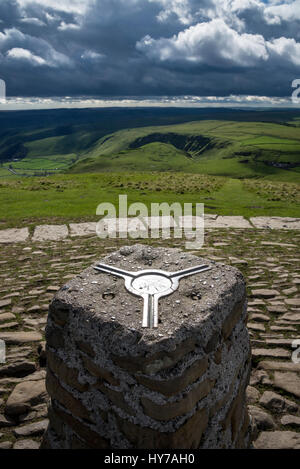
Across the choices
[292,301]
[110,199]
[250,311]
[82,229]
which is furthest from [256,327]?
[110,199]

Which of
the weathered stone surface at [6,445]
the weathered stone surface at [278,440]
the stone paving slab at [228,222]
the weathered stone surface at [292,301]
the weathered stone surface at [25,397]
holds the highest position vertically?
the stone paving slab at [228,222]

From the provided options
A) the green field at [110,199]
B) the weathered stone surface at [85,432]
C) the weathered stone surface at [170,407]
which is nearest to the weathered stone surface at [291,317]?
the weathered stone surface at [170,407]

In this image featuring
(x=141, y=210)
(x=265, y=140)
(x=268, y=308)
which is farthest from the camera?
(x=265, y=140)

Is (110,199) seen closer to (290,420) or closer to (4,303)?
(4,303)

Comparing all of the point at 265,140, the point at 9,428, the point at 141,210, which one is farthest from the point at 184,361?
the point at 265,140

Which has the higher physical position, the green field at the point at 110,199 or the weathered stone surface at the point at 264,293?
the green field at the point at 110,199

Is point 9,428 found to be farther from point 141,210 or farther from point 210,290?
point 141,210

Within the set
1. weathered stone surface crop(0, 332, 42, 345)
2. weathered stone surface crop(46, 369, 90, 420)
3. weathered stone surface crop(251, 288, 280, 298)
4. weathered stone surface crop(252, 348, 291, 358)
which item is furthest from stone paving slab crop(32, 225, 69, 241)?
weathered stone surface crop(46, 369, 90, 420)

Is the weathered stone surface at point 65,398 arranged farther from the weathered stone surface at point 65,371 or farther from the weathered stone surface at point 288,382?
the weathered stone surface at point 288,382

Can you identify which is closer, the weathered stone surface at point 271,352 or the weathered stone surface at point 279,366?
the weathered stone surface at point 279,366
